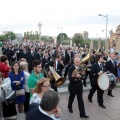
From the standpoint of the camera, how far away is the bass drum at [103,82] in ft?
22.6

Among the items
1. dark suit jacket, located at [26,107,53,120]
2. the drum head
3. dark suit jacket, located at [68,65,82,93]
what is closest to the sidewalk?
the drum head

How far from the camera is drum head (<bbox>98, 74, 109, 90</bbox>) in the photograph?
22.6 ft

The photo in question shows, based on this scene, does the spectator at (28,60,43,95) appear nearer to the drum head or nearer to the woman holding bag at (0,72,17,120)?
the woman holding bag at (0,72,17,120)

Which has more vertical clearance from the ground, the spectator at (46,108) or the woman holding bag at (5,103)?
A: the spectator at (46,108)

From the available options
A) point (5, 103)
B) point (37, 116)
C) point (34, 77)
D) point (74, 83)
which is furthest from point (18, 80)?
point (37, 116)

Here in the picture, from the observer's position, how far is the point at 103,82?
6.96 meters

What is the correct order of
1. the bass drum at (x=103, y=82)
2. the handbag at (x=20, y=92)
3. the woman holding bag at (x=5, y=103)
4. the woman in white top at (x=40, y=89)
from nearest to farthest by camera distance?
the woman in white top at (x=40, y=89) < the woman holding bag at (x=5, y=103) < the handbag at (x=20, y=92) < the bass drum at (x=103, y=82)

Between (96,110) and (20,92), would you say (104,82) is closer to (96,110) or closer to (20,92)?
(96,110)

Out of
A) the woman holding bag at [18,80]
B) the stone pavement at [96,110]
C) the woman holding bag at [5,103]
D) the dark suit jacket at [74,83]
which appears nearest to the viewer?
the woman holding bag at [5,103]

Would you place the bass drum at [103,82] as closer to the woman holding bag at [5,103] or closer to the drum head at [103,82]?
the drum head at [103,82]

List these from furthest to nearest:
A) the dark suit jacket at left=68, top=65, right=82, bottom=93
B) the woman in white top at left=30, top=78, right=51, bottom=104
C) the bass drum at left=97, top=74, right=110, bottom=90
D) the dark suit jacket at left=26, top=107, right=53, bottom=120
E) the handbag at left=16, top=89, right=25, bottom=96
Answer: the bass drum at left=97, top=74, right=110, bottom=90 → the dark suit jacket at left=68, top=65, right=82, bottom=93 → the handbag at left=16, top=89, right=25, bottom=96 → the woman in white top at left=30, top=78, right=51, bottom=104 → the dark suit jacket at left=26, top=107, right=53, bottom=120

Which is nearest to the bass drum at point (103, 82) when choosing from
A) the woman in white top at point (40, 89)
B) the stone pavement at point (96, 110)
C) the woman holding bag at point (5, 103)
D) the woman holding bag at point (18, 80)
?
the stone pavement at point (96, 110)

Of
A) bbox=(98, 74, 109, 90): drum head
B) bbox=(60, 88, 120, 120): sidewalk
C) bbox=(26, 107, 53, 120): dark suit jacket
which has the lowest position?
bbox=(60, 88, 120, 120): sidewalk

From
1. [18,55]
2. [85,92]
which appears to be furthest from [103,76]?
[18,55]
